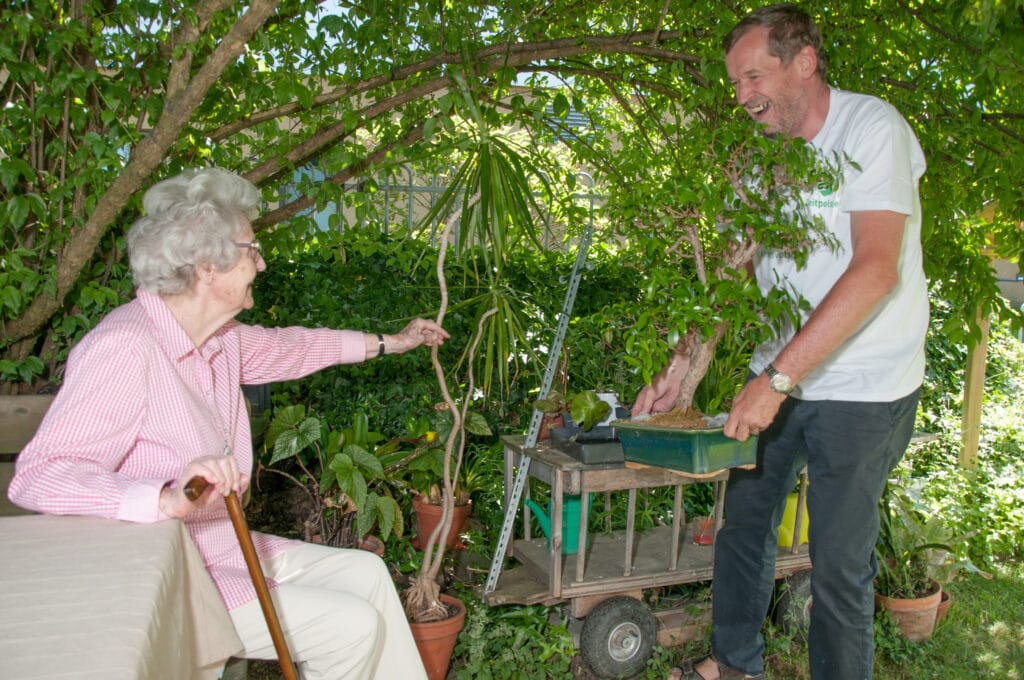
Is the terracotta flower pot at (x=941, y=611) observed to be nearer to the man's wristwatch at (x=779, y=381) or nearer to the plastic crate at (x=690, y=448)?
the plastic crate at (x=690, y=448)

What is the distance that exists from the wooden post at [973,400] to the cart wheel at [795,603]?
77.7 inches

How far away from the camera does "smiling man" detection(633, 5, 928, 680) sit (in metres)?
2.01

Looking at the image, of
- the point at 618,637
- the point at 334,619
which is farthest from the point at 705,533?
the point at 334,619

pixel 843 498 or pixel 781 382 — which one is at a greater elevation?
pixel 781 382

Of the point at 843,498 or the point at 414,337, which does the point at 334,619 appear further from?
the point at 843,498

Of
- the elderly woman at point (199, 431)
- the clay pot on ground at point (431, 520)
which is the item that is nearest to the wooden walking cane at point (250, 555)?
the elderly woman at point (199, 431)

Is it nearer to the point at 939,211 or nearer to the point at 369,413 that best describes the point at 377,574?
the point at 369,413

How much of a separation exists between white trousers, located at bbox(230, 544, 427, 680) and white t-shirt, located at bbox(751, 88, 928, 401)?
1.23m

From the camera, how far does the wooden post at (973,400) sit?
4520 millimetres

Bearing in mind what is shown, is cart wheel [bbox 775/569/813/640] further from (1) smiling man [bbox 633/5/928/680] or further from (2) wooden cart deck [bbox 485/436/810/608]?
(1) smiling man [bbox 633/5/928/680]

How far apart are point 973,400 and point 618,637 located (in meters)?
2.86

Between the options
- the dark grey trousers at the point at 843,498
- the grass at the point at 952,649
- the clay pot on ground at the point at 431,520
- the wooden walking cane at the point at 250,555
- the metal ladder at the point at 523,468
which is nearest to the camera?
the wooden walking cane at the point at 250,555

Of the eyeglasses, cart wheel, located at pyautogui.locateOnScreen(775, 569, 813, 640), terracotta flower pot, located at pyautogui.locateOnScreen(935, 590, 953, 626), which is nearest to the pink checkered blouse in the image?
the eyeglasses

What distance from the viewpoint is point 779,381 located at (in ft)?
6.32
